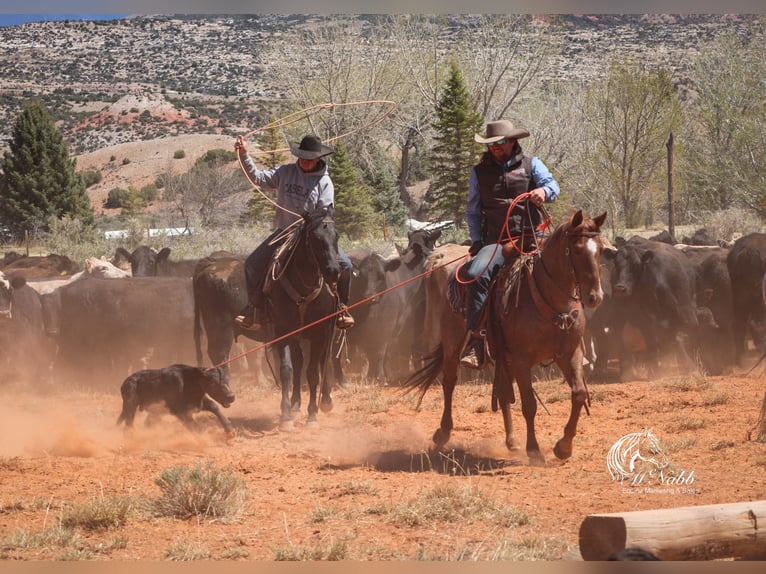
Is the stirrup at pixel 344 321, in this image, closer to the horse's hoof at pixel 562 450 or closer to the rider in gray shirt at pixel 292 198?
the rider in gray shirt at pixel 292 198

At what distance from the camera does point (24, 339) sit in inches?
549

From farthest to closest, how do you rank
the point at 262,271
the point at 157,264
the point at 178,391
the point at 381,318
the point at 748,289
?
1. the point at 157,264
2. the point at 381,318
3. the point at 748,289
4. the point at 262,271
5. the point at 178,391

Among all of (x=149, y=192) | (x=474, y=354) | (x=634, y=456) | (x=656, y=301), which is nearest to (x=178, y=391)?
(x=474, y=354)

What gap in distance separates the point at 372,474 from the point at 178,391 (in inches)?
97.1

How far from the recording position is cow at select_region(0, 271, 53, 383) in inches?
535

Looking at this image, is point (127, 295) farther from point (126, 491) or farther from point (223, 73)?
point (126, 491)

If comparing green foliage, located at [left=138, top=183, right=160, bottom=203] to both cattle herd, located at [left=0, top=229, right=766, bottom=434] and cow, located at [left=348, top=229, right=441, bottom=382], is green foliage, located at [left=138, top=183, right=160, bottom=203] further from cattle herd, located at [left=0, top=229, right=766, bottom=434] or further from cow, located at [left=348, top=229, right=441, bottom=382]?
cow, located at [left=348, top=229, right=441, bottom=382]

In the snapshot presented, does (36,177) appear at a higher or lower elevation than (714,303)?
higher

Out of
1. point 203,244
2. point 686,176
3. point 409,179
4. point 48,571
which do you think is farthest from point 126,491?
point 409,179

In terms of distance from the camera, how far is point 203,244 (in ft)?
76.4

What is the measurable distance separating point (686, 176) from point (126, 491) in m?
10.3

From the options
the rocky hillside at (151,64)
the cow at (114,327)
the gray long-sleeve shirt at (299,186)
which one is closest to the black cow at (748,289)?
the rocky hillside at (151,64)

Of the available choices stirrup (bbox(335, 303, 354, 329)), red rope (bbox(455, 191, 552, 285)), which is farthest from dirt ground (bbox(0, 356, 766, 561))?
red rope (bbox(455, 191, 552, 285))

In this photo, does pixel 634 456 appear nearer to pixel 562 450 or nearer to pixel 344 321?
pixel 562 450
